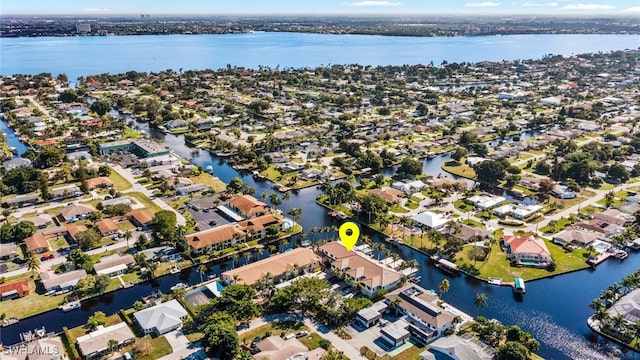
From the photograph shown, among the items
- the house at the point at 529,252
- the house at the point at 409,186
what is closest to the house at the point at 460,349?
the house at the point at 529,252

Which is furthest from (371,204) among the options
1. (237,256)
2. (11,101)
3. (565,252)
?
(11,101)

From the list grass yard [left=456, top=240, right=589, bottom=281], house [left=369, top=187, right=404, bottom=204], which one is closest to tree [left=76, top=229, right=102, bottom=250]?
house [left=369, top=187, right=404, bottom=204]

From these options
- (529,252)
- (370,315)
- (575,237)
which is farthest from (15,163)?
(575,237)

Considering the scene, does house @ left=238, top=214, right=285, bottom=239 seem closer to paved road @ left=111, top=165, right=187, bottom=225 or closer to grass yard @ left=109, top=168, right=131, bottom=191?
paved road @ left=111, top=165, right=187, bottom=225

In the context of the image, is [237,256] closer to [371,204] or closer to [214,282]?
[214,282]

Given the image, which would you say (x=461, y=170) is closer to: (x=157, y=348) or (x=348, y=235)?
(x=348, y=235)
